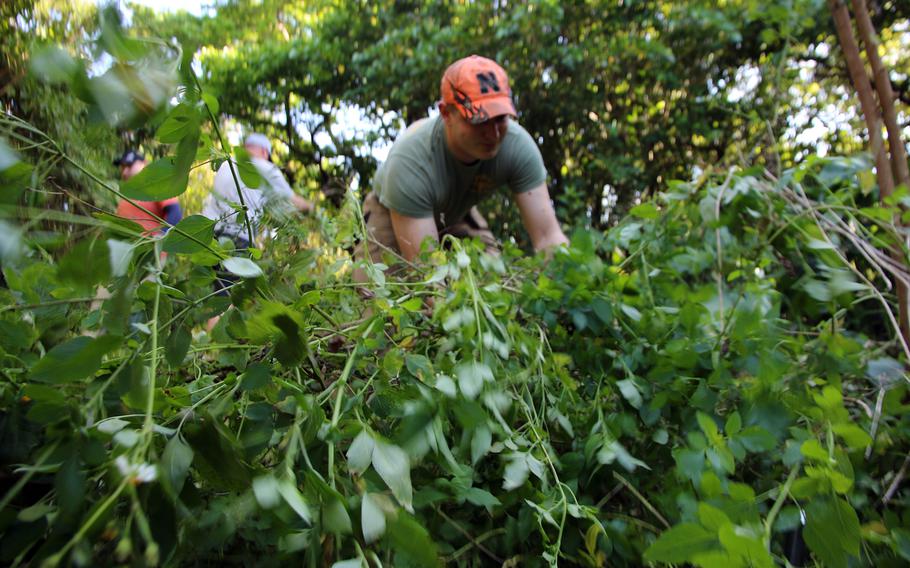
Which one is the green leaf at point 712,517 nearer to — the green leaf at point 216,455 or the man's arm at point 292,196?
the green leaf at point 216,455

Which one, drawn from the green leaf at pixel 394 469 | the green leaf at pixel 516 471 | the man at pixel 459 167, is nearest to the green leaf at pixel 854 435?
the green leaf at pixel 516 471

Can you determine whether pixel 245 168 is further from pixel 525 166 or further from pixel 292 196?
pixel 525 166

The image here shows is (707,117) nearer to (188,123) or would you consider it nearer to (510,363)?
(510,363)

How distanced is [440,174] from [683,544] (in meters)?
1.95

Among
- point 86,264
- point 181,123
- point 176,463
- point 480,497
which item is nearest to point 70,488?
point 176,463

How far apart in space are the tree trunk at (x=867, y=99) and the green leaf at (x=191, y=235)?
52.0 inches

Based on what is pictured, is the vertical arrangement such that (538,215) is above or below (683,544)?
above

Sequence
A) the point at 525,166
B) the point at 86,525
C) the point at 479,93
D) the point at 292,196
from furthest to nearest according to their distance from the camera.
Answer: the point at 525,166, the point at 479,93, the point at 292,196, the point at 86,525

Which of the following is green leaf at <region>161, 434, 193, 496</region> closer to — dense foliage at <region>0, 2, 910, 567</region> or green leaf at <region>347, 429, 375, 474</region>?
dense foliage at <region>0, 2, 910, 567</region>

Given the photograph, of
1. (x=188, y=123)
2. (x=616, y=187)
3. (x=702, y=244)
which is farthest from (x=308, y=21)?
(x=188, y=123)

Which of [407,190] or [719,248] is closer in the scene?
[719,248]

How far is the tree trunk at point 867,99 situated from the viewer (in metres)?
1.28

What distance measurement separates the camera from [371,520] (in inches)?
18.7

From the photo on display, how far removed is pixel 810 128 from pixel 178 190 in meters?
4.68
